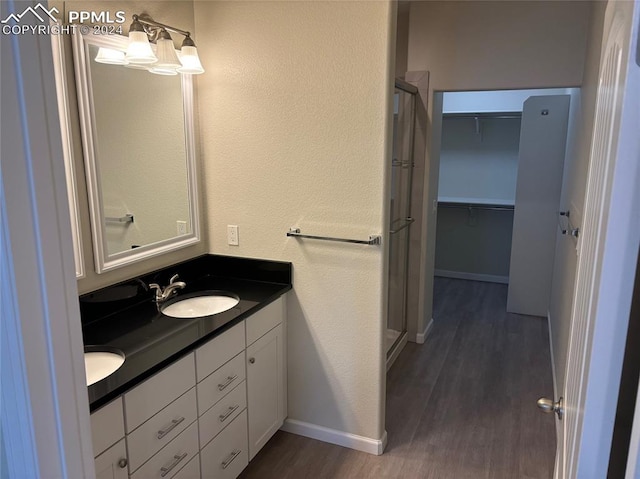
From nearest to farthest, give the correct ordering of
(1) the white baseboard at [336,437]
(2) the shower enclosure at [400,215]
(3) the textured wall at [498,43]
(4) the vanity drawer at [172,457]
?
→ (4) the vanity drawer at [172,457] < (1) the white baseboard at [336,437] < (3) the textured wall at [498,43] < (2) the shower enclosure at [400,215]

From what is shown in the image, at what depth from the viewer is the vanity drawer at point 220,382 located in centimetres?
185

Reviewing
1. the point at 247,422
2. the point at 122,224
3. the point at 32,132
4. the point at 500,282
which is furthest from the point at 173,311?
the point at 500,282

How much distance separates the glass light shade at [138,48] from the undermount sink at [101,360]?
46.4 inches

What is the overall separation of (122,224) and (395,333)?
86.6 inches

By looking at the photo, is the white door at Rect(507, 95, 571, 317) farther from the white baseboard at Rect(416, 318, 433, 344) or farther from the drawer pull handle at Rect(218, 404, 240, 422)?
the drawer pull handle at Rect(218, 404, 240, 422)

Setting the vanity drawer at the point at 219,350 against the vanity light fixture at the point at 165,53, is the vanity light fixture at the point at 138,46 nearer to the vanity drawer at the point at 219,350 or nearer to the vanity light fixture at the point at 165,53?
the vanity light fixture at the point at 165,53

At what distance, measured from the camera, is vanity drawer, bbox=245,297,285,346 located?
7.00 feet

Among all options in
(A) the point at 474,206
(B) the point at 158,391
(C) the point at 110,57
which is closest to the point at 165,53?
(C) the point at 110,57

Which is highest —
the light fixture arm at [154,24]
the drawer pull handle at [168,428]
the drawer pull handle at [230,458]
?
the light fixture arm at [154,24]

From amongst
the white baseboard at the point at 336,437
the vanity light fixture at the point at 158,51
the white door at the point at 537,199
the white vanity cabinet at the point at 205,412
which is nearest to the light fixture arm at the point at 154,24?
the vanity light fixture at the point at 158,51

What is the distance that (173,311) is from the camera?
2193mm

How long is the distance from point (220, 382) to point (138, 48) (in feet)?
4.69

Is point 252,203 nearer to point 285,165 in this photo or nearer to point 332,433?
point 285,165

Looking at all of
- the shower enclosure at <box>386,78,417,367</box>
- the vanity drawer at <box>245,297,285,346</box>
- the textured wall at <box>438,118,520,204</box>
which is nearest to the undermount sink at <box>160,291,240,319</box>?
the vanity drawer at <box>245,297,285,346</box>
